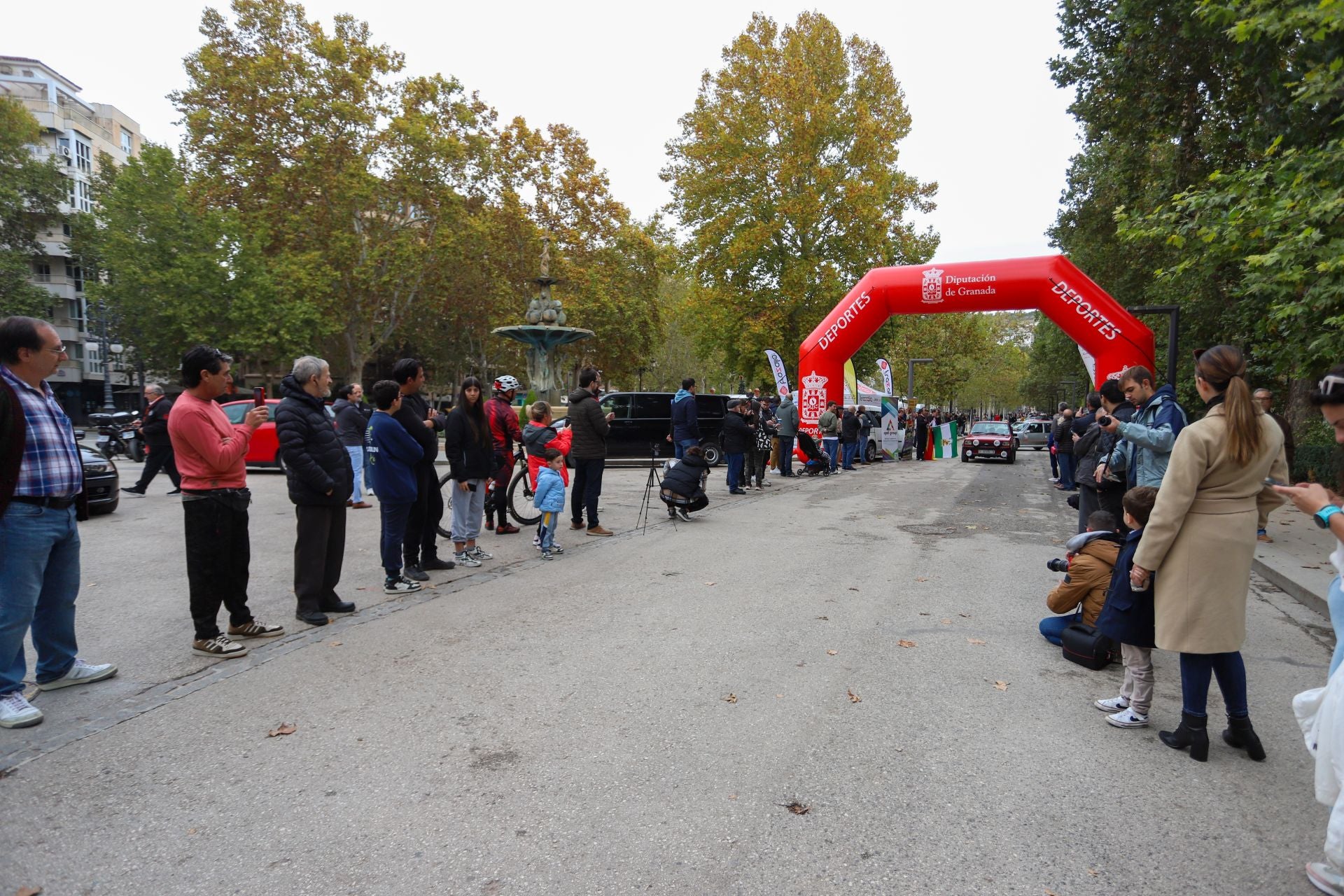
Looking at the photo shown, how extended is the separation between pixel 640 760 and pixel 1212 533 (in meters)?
2.80

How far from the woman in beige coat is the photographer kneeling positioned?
24.8 feet

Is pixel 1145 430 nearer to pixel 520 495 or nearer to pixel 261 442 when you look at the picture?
pixel 520 495

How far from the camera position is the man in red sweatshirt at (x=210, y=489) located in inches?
187

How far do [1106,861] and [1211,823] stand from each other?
631 millimetres

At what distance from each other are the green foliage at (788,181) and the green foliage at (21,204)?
107 ft

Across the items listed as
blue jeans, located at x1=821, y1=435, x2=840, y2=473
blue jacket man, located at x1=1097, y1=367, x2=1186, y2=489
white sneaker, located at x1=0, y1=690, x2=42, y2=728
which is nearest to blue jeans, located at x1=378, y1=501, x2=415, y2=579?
white sneaker, located at x1=0, y1=690, x2=42, y2=728

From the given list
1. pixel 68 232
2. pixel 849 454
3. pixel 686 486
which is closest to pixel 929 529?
pixel 686 486

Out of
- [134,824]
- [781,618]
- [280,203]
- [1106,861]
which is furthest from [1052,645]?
[280,203]

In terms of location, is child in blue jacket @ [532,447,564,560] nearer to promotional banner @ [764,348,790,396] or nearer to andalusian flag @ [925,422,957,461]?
promotional banner @ [764,348,790,396]

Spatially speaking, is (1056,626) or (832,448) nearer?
(1056,626)

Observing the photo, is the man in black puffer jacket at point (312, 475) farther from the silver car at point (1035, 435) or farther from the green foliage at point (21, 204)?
the silver car at point (1035, 435)

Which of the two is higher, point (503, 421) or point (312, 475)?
point (503, 421)

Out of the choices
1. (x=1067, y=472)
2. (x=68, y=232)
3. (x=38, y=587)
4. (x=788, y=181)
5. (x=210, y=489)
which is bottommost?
(x=1067, y=472)

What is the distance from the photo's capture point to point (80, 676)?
14.5ft
